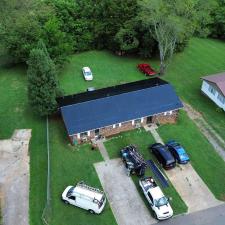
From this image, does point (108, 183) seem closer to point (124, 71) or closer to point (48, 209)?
point (48, 209)

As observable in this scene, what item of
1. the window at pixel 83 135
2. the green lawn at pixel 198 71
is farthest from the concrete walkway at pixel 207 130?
the window at pixel 83 135

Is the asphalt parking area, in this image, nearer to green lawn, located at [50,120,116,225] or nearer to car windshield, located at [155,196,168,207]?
car windshield, located at [155,196,168,207]

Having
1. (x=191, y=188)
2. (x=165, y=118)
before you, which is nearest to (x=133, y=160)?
(x=191, y=188)

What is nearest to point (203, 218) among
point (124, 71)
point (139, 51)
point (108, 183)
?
point (108, 183)

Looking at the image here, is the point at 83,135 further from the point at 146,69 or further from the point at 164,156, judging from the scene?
the point at 146,69

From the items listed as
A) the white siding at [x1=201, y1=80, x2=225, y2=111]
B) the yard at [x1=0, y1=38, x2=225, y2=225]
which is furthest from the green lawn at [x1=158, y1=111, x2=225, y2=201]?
the white siding at [x1=201, y1=80, x2=225, y2=111]
